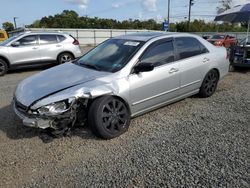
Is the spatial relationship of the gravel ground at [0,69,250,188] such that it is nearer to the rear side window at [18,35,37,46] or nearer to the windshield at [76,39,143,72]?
the windshield at [76,39,143,72]

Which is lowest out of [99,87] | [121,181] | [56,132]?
[121,181]

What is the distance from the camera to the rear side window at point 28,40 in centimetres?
921

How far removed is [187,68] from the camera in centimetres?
455

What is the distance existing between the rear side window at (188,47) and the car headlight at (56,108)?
7.81 ft

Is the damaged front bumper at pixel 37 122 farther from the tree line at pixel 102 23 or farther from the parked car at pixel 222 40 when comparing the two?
the tree line at pixel 102 23

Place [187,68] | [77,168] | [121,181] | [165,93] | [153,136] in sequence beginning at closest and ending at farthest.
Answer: [121,181]
[77,168]
[153,136]
[165,93]
[187,68]

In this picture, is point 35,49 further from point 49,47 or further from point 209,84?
point 209,84

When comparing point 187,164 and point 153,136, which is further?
point 153,136

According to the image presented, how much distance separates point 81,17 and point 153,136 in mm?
67092

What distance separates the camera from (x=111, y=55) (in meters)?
4.18

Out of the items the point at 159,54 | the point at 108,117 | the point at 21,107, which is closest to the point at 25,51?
the point at 21,107

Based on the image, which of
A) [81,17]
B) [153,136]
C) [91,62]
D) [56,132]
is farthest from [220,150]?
[81,17]

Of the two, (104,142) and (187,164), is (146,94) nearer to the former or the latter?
(104,142)

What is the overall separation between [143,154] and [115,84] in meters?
1.11
